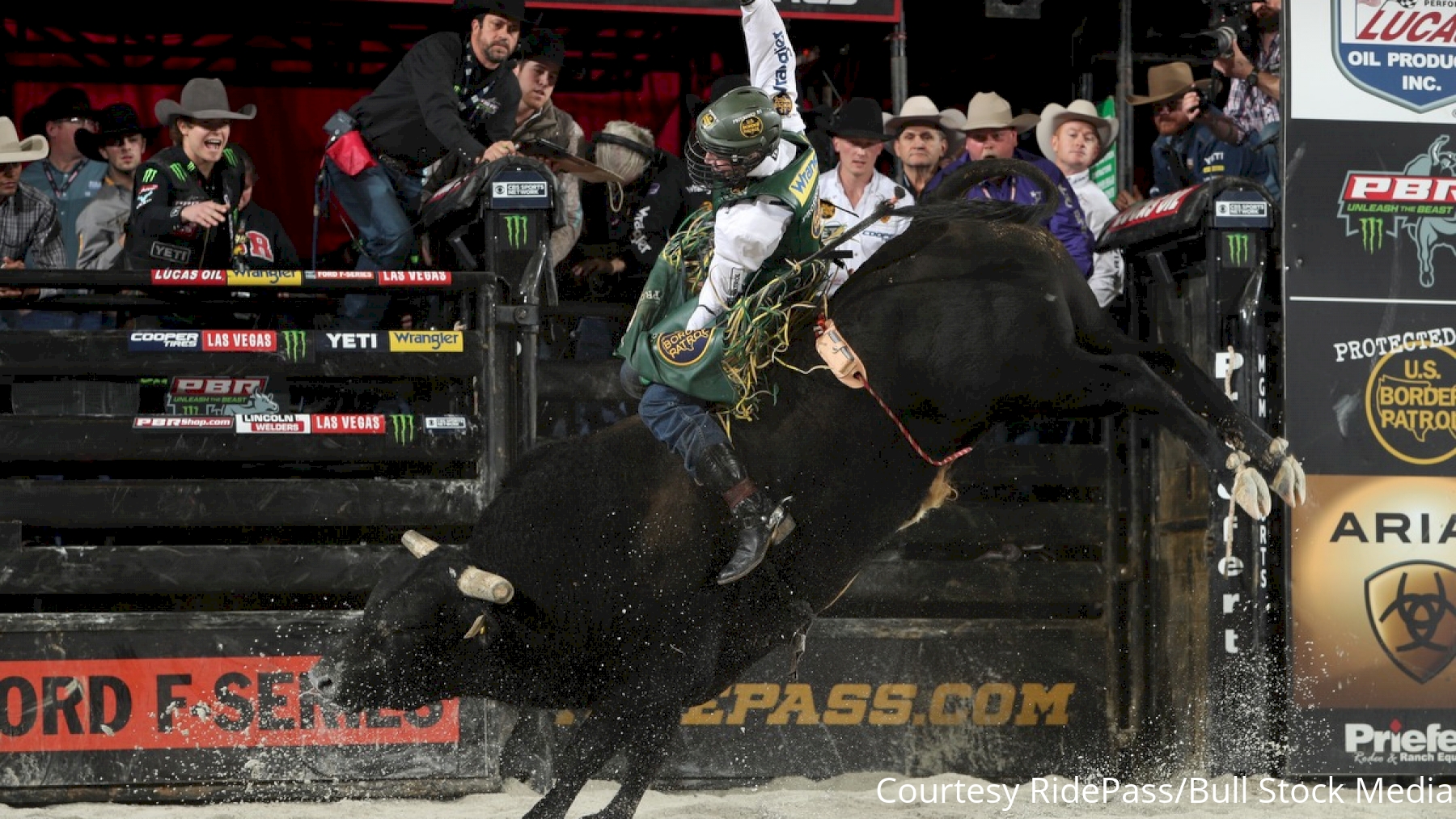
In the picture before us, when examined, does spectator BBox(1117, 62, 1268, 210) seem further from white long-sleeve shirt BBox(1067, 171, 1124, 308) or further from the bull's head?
the bull's head

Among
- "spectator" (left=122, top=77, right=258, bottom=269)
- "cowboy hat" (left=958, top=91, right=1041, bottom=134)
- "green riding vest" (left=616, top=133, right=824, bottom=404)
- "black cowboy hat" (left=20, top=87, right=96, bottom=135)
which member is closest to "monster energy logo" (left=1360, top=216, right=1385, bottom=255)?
"cowboy hat" (left=958, top=91, right=1041, bottom=134)

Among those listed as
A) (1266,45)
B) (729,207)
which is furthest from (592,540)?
(1266,45)

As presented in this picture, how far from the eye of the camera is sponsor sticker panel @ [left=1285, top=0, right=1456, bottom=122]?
21.6 feet

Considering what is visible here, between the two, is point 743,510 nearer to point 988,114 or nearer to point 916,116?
point 916,116

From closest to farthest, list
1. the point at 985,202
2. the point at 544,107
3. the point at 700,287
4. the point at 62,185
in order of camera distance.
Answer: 1. the point at 700,287
2. the point at 985,202
3. the point at 544,107
4. the point at 62,185

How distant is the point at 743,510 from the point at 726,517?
0.17 metres

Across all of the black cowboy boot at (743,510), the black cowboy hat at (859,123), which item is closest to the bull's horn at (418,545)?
the black cowboy boot at (743,510)

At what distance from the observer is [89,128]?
26.6ft

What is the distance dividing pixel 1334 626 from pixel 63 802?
4.82 m

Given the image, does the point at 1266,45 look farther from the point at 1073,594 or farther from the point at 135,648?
the point at 135,648

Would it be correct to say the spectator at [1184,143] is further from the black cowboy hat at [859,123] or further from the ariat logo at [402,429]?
the ariat logo at [402,429]

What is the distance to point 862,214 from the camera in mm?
7184

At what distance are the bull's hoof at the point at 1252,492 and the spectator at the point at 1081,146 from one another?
96.8 inches

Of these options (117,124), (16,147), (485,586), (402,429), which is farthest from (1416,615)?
(16,147)
